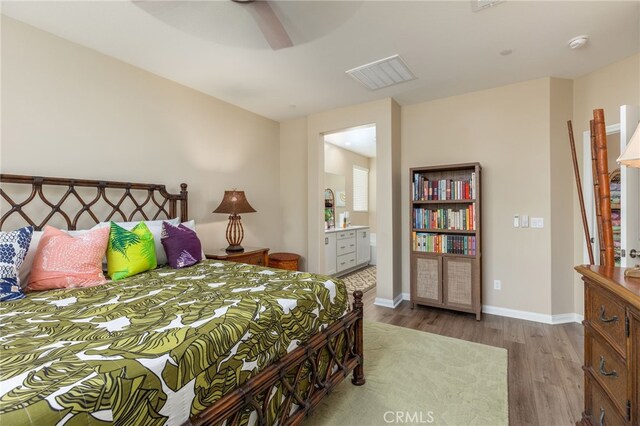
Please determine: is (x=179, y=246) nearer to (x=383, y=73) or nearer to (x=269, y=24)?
(x=269, y=24)

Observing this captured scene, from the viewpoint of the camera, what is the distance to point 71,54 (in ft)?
8.07

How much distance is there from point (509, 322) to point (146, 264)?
3617 mm

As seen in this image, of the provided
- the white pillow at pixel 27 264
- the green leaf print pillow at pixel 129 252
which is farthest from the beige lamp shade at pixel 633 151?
the white pillow at pixel 27 264

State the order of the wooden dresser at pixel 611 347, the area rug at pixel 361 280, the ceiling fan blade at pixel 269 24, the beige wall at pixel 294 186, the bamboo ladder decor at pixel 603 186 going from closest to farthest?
the wooden dresser at pixel 611 347, the bamboo ladder decor at pixel 603 186, the ceiling fan blade at pixel 269 24, the beige wall at pixel 294 186, the area rug at pixel 361 280

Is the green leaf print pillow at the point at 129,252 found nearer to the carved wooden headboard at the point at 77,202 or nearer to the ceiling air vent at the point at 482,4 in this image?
the carved wooden headboard at the point at 77,202

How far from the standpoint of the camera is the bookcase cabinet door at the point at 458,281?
3371mm

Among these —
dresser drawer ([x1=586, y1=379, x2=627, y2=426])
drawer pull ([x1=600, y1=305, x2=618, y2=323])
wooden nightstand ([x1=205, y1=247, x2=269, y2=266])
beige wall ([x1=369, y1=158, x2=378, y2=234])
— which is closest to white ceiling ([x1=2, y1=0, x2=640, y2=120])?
wooden nightstand ([x1=205, y1=247, x2=269, y2=266])

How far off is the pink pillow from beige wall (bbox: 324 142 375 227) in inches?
170

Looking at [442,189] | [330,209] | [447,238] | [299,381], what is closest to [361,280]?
[330,209]

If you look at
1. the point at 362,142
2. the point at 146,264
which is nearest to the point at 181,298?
the point at 146,264

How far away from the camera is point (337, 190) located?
6215 millimetres

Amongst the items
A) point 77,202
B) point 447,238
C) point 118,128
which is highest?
point 118,128
